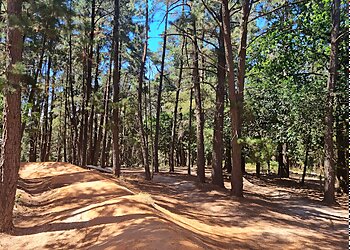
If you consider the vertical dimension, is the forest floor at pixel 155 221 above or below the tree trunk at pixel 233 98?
below

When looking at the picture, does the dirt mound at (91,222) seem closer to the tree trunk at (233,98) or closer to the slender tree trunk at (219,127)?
the tree trunk at (233,98)

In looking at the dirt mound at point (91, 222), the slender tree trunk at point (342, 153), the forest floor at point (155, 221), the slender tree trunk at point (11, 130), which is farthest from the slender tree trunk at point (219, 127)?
the slender tree trunk at point (11, 130)

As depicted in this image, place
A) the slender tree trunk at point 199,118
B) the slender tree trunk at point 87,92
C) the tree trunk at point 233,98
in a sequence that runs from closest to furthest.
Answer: the tree trunk at point 233,98
the slender tree trunk at point 199,118
the slender tree trunk at point 87,92

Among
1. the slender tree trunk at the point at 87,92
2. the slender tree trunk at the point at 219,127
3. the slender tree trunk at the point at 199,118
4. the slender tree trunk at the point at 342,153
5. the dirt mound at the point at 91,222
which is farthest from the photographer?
the slender tree trunk at the point at 87,92

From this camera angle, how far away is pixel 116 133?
1443 centimetres

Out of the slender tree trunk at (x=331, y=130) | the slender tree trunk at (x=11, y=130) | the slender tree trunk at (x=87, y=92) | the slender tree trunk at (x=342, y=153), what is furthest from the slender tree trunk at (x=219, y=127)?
the slender tree trunk at (x=11, y=130)

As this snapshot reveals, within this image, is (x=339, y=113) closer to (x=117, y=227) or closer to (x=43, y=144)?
(x=117, y=227)

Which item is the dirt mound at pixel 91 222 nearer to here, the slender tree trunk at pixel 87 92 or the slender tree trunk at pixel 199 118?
the slender tree trunk at pixel 199 118

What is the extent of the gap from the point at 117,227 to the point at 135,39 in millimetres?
18129

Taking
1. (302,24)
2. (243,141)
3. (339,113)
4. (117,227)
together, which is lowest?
(117,227)

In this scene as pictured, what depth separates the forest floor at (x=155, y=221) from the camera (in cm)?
588

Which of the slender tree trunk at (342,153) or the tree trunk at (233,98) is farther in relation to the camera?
the slender tree trunk at (342,153)

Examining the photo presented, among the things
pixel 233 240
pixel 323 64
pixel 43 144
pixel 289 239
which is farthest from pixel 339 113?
pixel 43 144

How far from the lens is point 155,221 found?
6203mm
